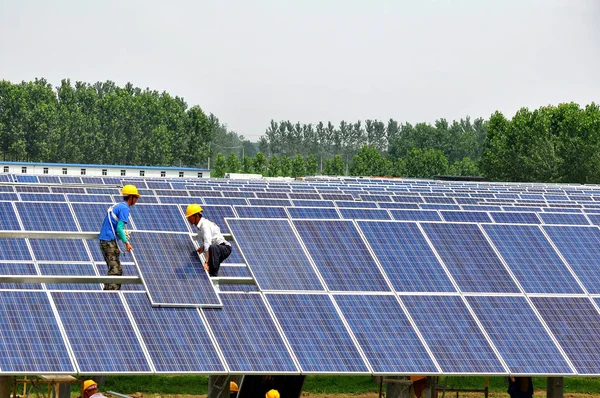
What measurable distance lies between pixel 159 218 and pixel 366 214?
5.16 m

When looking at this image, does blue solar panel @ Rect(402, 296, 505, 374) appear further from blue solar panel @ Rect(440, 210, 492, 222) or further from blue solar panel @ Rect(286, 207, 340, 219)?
blue solar panel @ Rect(286, 207, 340, 219)

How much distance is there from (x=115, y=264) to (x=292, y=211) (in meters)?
6.53

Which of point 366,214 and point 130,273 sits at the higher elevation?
point 366,214

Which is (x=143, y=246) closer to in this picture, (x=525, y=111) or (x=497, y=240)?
(x=497, y=240)

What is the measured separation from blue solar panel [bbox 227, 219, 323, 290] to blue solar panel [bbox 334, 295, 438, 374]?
2.24ft

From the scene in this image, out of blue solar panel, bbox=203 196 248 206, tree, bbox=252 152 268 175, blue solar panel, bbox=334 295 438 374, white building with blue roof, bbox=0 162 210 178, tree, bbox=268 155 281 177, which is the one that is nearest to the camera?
blue solar panel, bbox=334 295 438 374

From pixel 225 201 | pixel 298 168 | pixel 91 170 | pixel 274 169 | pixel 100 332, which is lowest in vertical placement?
pixel 274 169

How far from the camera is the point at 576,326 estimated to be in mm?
16516

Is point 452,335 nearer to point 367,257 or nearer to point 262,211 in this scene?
point 367,257

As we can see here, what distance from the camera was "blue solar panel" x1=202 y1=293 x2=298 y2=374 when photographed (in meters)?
14.3

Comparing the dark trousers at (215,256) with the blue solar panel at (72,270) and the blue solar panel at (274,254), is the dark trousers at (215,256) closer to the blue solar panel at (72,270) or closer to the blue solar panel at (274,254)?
the blue solar panel at (274,254)

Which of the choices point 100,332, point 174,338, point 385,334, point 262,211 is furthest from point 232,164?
point 100,332

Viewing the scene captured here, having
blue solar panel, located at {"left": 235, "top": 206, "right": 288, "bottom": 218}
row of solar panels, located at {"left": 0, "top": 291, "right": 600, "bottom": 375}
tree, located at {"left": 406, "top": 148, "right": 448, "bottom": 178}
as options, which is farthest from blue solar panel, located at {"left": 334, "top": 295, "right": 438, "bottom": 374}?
tree, located at {"left": 406, "top": 148, "right": 448, "bottom": 178}

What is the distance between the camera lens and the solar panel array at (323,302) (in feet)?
46.1
